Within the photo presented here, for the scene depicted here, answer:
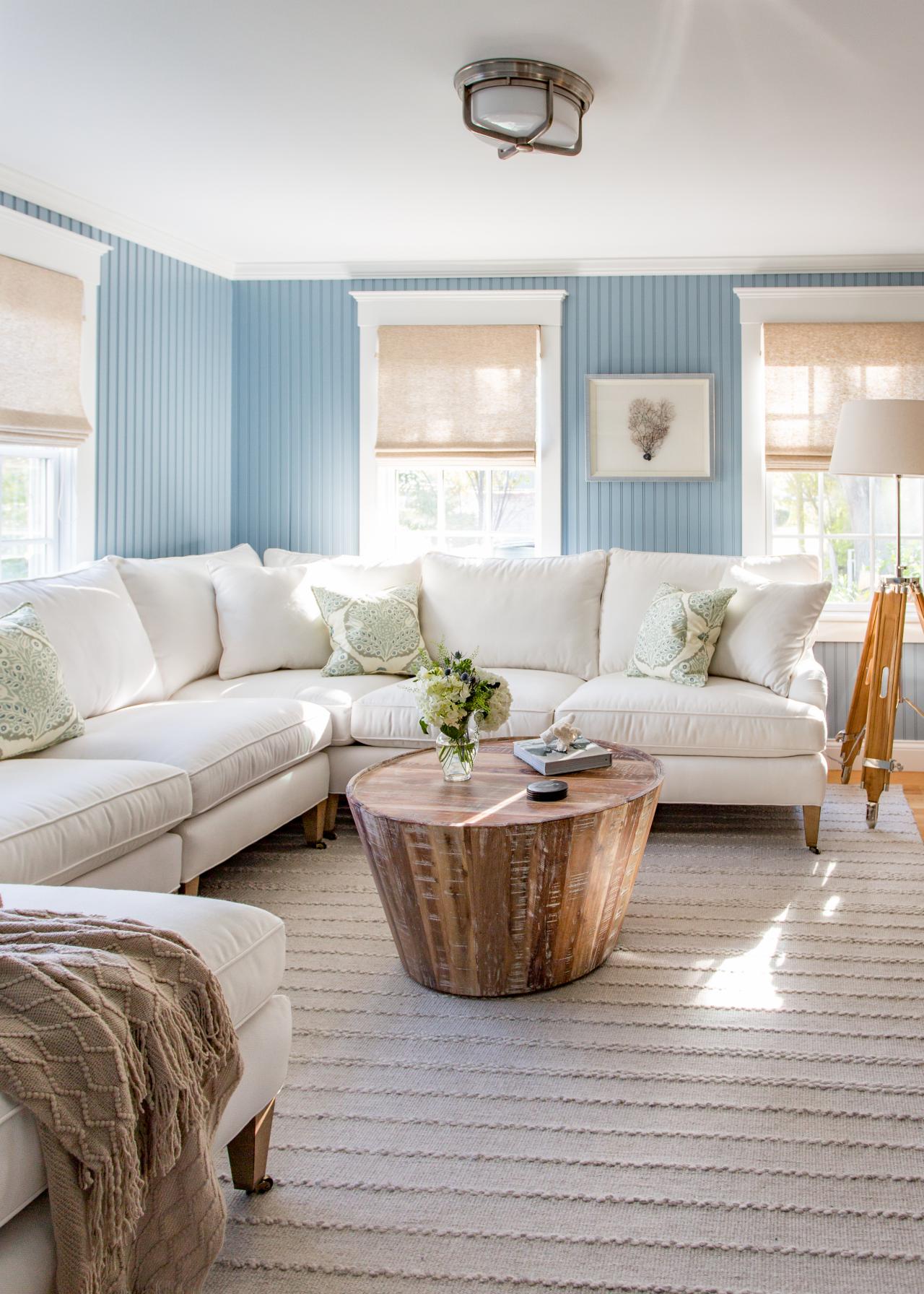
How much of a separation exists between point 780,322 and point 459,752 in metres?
3.34

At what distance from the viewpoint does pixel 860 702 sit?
180 inches

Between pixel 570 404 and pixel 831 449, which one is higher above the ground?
pixel 570 404

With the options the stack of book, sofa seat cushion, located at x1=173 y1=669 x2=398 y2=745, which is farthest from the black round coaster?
sofa seat cushion, located at x1=173 y1=669 x2=398 y2=745

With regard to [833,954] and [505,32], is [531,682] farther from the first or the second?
[505,32]

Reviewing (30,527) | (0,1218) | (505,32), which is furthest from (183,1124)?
(30,527)

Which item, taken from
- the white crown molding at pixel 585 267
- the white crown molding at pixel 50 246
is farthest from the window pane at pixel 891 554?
the white crown molding at pixel 50 246

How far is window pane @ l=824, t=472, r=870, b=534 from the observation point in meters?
5.41

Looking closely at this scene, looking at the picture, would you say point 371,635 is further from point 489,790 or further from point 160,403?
point 489,790

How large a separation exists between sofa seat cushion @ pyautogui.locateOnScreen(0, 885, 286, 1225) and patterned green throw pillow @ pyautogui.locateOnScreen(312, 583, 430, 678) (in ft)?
8.52

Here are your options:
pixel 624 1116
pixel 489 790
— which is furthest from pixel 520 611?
pixel 624 1116

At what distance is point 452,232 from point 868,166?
70.1 inches

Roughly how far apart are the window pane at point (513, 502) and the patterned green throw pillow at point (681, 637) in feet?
3.97

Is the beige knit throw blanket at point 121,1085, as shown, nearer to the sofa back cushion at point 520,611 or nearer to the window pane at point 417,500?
the sofa back cushion at point 520,611

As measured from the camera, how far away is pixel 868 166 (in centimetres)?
384
